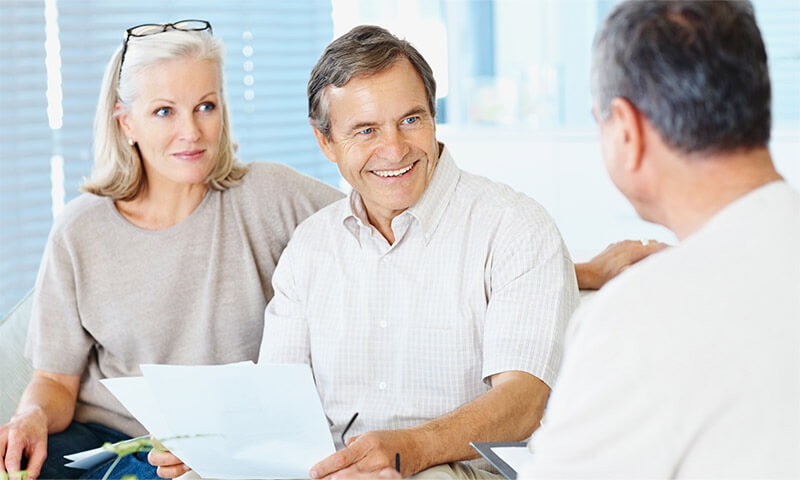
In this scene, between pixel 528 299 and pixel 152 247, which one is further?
pixel 152 247

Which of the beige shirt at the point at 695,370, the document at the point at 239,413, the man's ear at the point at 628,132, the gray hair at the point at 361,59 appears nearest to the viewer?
the beige shirt at the point at 695,370

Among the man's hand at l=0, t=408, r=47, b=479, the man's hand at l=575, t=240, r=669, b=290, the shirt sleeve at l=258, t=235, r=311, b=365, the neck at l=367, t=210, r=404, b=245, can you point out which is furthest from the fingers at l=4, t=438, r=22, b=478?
the man's hand at l=575, t=240, r=669, b=290

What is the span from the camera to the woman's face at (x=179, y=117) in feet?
6.59

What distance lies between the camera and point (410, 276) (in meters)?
1.78

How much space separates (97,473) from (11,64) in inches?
75.5

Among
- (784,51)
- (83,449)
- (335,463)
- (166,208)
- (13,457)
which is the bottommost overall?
(83,449)

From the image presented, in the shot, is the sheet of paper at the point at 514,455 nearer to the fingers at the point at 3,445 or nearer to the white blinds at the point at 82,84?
the fingers at the point at 3,445

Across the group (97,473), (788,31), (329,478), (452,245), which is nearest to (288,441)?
(329,478)

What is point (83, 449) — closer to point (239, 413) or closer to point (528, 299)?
point (239, 413)

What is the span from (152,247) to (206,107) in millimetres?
351

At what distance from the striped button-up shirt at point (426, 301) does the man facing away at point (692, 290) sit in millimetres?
742

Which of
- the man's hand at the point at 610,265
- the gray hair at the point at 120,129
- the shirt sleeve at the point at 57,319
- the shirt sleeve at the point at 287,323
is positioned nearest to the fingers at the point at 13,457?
the shirt sleeve at the point at 57,319

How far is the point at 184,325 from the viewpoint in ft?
6.82

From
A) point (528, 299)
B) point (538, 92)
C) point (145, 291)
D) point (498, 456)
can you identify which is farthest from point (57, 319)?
point (538, 92)
